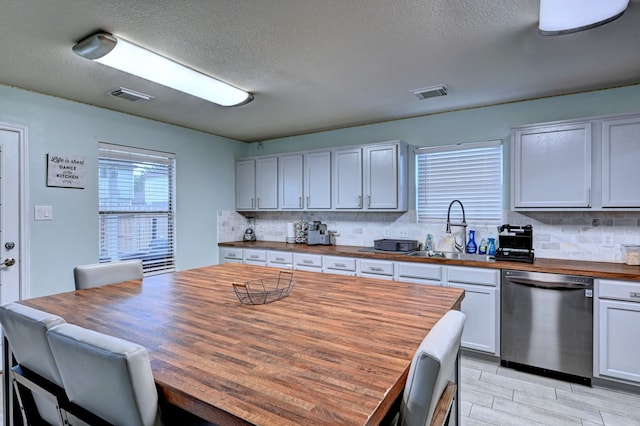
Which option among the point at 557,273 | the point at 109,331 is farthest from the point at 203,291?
the point at 557,273

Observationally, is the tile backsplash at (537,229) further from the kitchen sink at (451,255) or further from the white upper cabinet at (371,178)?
the white upper cabinet at (371,178)

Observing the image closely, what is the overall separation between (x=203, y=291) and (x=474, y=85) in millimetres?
2668

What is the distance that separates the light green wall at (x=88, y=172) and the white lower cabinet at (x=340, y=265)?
183cm

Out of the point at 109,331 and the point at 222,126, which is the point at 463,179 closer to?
the point at 222,126

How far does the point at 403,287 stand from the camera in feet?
6.79

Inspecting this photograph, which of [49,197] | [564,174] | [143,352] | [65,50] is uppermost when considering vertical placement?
[65,50]

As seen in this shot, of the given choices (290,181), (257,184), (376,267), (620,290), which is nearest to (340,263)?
(376,267)

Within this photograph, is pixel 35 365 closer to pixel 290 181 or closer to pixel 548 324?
pixel 548 324

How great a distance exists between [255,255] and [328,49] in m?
2.92

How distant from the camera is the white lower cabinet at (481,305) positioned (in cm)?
293

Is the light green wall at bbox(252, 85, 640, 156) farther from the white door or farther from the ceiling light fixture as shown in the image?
the white door

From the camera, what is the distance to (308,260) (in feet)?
13.2

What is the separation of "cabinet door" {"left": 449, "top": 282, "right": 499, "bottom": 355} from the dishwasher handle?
0.71 ft

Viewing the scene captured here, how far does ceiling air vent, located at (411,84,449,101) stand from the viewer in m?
2.94
